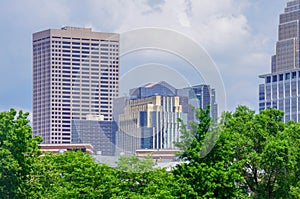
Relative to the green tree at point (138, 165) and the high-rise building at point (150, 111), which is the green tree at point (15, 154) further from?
the high-rise building at point (150, 111)

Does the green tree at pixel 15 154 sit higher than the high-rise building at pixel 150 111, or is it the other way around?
the high-rise building at pixel 150 111

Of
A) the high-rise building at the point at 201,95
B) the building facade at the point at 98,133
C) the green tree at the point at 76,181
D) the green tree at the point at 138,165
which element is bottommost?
the green tree at the point at 76,181

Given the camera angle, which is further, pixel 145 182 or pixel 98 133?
pixel 145 182

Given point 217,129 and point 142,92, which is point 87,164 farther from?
point 142,92

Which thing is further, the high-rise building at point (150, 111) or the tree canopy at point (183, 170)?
the tree canopy at point (183, 170)

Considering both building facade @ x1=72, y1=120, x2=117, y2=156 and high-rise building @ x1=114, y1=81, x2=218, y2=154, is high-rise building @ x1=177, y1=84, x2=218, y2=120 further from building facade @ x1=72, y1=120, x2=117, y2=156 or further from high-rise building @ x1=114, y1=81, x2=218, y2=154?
building facade @ x1=72, y1=120, x2=117, y2=156

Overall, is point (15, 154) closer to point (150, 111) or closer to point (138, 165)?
point (138, 165)

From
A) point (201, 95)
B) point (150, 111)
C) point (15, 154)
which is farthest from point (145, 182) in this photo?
point (150, 111)

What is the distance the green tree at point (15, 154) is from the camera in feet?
128

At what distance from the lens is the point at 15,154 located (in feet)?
131

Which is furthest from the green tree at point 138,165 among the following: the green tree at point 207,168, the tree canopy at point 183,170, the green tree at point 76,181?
the green tree at point 76,181

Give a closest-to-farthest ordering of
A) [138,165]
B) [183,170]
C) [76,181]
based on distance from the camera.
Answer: [138,165] < [183,170] < [76,181]

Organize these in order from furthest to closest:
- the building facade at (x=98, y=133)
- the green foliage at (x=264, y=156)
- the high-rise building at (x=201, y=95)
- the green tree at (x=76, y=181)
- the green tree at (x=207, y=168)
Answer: the green foliage at (x=264, y=156)
the green tree at (x=76, y=181)
the green tree at (x=207, y=168)
the high-rise building at (x=201, y=95)
the building facade at (x=98, y=133)

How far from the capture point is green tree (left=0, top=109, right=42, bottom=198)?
3903cm
